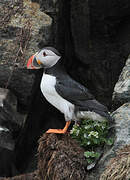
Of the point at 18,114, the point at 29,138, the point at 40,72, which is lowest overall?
the point at 29,138

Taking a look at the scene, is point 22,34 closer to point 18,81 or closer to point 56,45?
point 18,81

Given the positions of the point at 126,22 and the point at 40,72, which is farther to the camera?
the point at 126,22

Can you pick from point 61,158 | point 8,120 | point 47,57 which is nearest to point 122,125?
point 61,158

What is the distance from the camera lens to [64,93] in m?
4.86

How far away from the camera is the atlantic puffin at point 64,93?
486 centimetres

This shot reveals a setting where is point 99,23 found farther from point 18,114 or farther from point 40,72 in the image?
point 18,114

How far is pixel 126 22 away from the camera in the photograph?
26.3 ft

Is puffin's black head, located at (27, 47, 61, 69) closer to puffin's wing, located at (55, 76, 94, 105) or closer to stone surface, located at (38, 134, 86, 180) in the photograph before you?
puffin's wing, located at (55, 76, 94, 105)

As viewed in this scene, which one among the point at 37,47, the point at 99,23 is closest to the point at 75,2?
the point at 99,23

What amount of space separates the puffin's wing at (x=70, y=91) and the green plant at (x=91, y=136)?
14.6 inches

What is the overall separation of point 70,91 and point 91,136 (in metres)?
0.66

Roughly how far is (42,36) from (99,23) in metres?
1.95

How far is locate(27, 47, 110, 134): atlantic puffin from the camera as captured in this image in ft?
15.9

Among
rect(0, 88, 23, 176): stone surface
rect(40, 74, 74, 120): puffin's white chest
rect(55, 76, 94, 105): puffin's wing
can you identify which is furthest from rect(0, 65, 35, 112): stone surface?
rect(55, 76, 94, 105): puffin's wing
